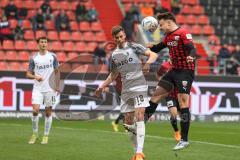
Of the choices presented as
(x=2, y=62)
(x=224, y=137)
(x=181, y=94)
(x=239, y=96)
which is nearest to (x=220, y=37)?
(x=239, y=96)

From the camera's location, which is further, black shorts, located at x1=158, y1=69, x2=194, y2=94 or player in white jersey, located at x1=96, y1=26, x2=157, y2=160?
black shorts, located at x1=158, y1=69, x2=194, y2=94

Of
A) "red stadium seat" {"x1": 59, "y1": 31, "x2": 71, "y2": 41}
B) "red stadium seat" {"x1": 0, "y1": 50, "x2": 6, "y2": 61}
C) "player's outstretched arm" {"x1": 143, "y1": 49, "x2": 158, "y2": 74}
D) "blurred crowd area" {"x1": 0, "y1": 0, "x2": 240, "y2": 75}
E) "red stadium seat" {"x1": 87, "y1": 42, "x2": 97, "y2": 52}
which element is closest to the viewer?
"player's outstretched arm" {"x1": 143, "y1": 49, "x2": 158, "y2": 74}

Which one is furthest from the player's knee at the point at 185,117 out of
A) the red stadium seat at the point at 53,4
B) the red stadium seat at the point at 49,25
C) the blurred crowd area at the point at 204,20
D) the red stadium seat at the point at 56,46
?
the red stadium seat at the point at 53,4

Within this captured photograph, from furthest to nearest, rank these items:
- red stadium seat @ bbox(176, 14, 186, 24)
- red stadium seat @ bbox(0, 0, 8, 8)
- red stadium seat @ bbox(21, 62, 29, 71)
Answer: red stadium seat @ bbox(176, 14, 186, 24), red stadium seat @ bbox(0, 0, 8, 8), red stadium seat @ bbox(21, 62, 29, 71)

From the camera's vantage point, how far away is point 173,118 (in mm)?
16703

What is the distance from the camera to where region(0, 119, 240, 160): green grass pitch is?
42.2 ft

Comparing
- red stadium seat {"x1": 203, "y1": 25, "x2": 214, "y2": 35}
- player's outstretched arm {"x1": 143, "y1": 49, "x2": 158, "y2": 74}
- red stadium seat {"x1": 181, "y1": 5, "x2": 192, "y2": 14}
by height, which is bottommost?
red stadium seat {"x1": 203, "y1": 25, "x2": 214, "y2": 35}

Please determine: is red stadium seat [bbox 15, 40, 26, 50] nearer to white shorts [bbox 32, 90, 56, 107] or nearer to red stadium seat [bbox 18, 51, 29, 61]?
red stadium seat [bbox 18, 51, 29, 61]

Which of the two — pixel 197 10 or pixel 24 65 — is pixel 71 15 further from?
pixel 197 10

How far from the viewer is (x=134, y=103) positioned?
39.8 ft

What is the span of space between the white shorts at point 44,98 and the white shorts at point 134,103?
4176 millimetres

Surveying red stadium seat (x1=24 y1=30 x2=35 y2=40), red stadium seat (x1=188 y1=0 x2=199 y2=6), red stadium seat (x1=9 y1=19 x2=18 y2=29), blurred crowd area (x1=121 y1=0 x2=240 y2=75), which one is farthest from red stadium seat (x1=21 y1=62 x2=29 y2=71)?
red stadium seat (x1=188 y1=0 x2=199 y2=6)

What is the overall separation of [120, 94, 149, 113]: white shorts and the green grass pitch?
930mm

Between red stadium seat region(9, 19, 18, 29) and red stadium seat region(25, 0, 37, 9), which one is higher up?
red stadium seat region(25, 0, 37, 9)
